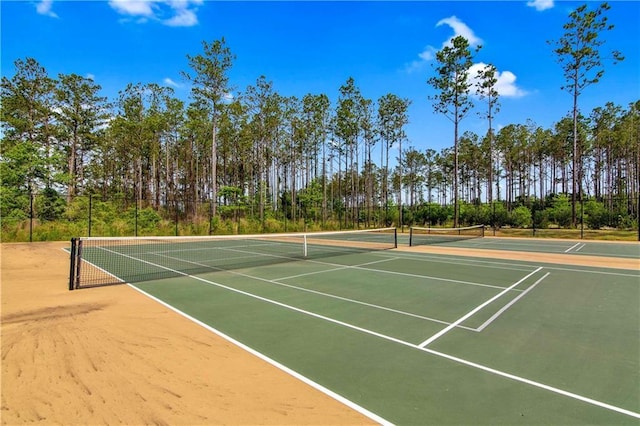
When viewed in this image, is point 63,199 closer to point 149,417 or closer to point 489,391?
point 149,417

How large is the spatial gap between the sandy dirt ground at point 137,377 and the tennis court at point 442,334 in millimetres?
311

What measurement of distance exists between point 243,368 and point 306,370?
716 millimetres

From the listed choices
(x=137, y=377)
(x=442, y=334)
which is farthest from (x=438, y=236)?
(x=137, y=377)

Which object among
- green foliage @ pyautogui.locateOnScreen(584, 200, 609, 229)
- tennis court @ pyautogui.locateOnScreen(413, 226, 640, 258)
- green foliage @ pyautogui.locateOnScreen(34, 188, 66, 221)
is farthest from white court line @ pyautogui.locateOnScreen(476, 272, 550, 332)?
green foliage @ pyautogui.locateOnScreen(34, 188, 66, 221)

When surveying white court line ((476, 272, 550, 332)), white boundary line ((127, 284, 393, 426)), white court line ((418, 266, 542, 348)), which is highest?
white boundary line ((127, 284, 393, 426))

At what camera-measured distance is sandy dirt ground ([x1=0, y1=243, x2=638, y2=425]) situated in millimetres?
2707

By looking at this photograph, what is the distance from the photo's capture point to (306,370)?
353 centimetres

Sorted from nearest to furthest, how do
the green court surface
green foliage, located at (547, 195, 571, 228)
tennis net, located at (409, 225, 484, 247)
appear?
the green court surface, tennis net, located at (409, 225, 484, 247), green foliage, located at (547, 195, 571, 228)

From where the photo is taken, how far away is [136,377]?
332 cm

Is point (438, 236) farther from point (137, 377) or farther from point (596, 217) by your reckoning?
point (137, 377)

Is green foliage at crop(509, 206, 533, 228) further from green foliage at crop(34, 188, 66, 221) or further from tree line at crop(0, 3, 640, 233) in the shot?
green foliage at crop(34, 188, 66, 221)

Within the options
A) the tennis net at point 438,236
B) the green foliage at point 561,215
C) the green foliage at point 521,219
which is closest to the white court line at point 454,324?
the tennis net at point 438,236

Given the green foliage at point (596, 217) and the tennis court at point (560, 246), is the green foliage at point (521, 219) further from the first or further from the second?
the tennis court at point (560, 246)

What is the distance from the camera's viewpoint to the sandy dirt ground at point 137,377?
2.71 meters
